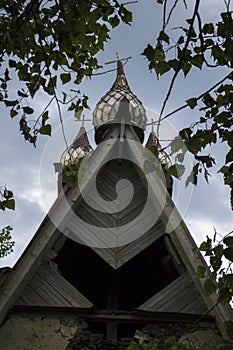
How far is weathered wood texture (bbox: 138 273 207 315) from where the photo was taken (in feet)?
15.4

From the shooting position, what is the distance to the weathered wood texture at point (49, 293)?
15.5 ft

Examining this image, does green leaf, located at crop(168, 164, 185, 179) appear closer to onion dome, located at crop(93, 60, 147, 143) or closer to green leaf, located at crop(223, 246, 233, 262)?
green leaf, located at crop(223, 246, 233, 262)

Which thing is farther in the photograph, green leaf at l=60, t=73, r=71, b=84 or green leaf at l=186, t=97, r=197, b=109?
green leaf at l=60, t=73, r=71, b=84

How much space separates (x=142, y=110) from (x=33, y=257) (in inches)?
112

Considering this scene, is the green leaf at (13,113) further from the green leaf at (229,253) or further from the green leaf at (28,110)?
the green leaf at (229,253)

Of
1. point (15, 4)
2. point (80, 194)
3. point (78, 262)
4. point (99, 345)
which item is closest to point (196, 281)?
point (99, 345)

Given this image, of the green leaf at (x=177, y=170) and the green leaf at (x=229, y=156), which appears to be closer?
the green leaf at (x=229, y=156)

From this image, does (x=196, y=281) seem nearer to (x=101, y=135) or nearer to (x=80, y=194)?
(x=80, y=194)

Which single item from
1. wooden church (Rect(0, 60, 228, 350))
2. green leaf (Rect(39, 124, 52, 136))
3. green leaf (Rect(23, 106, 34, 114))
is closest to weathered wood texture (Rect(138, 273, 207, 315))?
wooden church (Rect(0, 60, 228, 350))

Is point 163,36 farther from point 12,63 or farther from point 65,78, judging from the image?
point 12,63

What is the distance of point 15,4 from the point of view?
10.8ft

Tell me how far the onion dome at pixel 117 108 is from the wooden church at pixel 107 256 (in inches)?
7.1

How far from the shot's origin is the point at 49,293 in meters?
4.79

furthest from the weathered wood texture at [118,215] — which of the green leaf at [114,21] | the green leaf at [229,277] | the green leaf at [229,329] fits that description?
the green leaf at [229,329]
